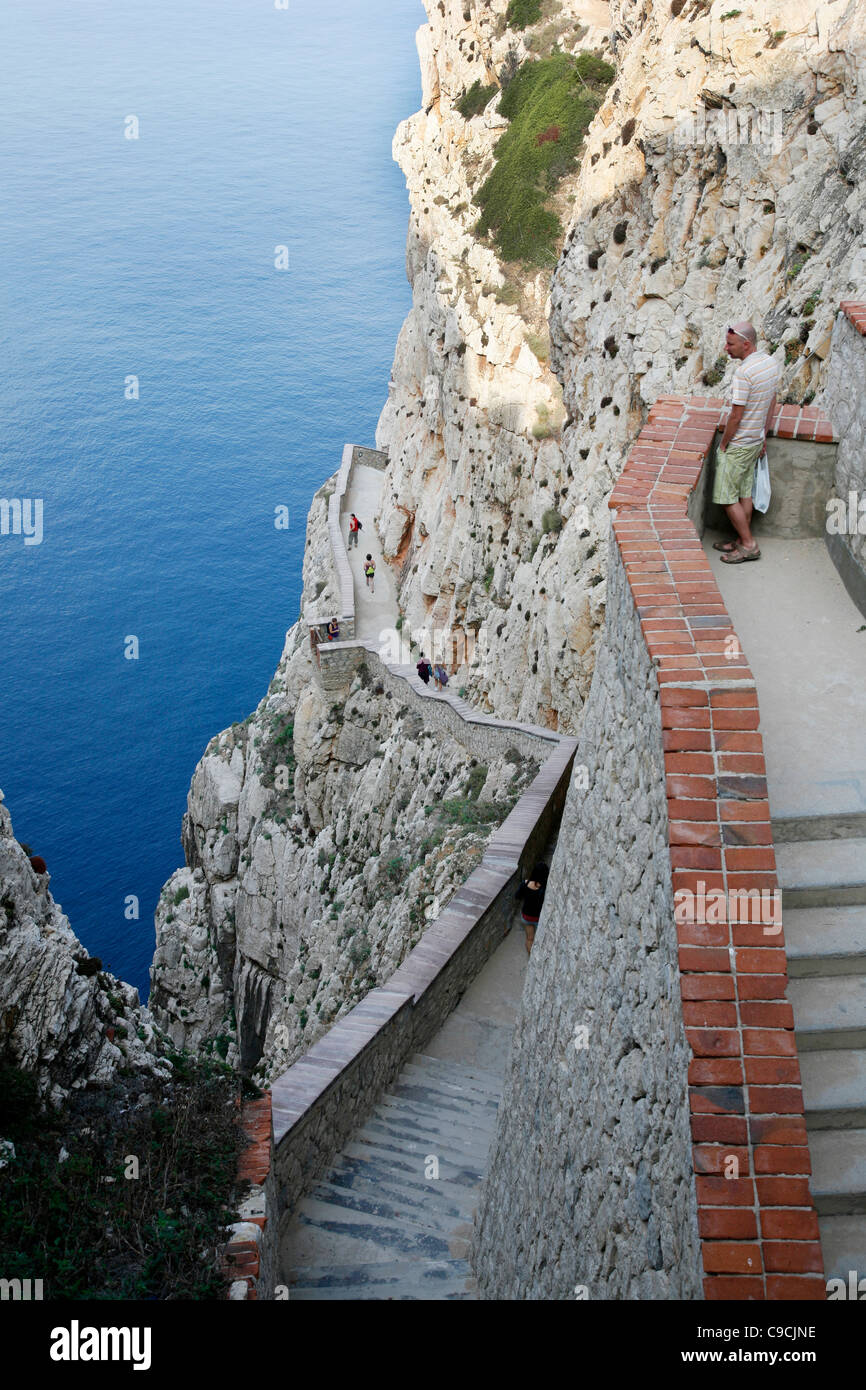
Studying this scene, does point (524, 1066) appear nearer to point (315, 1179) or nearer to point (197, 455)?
point (315, 1179)

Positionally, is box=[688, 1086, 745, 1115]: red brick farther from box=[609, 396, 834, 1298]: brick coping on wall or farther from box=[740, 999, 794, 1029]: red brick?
box=[740, 999, 794, 1029]: red brick

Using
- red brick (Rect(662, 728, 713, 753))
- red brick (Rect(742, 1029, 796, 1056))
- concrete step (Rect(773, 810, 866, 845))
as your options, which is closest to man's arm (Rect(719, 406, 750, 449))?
concrete step (Rect(773, 810, 866, 845))

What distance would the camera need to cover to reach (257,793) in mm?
23391

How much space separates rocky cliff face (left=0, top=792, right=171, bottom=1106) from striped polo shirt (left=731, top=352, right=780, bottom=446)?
17.6 feet

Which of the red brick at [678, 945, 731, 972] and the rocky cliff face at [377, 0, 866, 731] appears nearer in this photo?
the red brick at [678, 945, 731, 972]

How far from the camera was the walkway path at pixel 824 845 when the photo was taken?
3.05 meters

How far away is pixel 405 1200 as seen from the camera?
690 cm

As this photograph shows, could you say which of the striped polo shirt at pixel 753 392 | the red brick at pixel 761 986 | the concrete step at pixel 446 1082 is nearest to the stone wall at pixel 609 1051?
the red brick at pixel 761 986

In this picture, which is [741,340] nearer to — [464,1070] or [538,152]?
[464,1070]

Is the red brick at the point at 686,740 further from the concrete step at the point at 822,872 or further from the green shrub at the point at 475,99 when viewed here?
the green shrub at the point at 475,99

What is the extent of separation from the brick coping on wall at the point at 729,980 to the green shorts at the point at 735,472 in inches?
59.8

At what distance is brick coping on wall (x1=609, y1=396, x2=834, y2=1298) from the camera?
2.69 m

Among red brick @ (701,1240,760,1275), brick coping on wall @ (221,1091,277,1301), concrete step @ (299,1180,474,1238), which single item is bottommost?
concrete step @ (299,1180,474,1238)

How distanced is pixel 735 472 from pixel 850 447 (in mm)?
612
